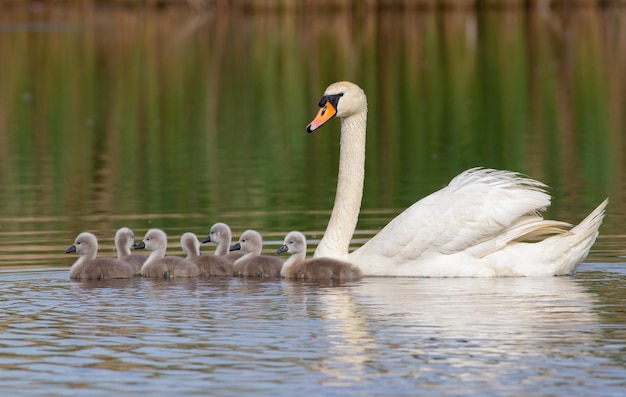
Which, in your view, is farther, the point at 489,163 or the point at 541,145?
the point at 541,145

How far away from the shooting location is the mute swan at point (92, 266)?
13.5 meters

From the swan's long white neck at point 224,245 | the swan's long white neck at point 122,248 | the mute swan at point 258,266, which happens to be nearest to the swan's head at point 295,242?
the mute swan at point 258,266

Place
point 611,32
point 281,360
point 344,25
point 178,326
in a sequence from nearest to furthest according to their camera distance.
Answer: point 281,360 < point 178,326 < point 611,32 < point 344,25

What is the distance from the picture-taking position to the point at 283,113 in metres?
32.3

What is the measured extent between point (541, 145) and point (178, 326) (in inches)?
617

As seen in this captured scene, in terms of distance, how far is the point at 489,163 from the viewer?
75.8ft

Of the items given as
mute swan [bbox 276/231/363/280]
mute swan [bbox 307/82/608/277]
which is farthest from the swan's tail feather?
mute swan [bbox 276/231/363/280]

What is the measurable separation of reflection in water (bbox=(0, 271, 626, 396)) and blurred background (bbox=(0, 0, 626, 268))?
2.39m

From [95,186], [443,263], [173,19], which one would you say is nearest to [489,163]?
[95,186]

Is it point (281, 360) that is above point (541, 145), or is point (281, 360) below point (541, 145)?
below

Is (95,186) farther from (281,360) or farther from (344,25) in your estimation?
(344,25)

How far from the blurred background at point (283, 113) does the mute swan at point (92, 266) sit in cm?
84

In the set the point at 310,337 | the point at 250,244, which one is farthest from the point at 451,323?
the point at 250,244

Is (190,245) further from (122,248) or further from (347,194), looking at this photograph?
(347,194)
